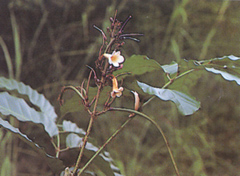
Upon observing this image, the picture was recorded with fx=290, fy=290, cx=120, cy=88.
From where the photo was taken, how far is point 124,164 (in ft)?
4.45

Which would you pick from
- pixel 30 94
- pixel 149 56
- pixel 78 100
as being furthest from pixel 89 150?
pixel 149 56

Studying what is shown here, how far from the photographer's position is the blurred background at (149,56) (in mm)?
1330

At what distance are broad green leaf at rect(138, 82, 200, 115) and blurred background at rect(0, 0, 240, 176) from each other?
877 millimetres

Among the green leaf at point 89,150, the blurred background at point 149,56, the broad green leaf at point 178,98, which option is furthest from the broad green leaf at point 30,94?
the blurred background at point 149,56

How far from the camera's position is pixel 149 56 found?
4.66 feet

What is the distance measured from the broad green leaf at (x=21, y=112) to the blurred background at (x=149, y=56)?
0.80 meters

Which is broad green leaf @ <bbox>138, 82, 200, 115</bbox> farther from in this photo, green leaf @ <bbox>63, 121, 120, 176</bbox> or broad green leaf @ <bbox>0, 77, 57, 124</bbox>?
broad green leaf @ <bbox>0, 77, 57, 124</bbox>

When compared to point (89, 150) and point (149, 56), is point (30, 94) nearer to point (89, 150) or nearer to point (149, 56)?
point (89, 150)

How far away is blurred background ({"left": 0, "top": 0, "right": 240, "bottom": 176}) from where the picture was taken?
133 cm

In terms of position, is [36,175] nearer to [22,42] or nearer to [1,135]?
[1,135]

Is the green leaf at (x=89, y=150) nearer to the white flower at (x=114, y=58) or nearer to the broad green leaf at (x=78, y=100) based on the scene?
the broad green leaf at (x=78, y=100)

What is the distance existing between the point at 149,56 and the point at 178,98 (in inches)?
38.9

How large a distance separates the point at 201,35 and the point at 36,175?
3.38ft

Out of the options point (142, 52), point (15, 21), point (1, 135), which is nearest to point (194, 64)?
point (1, 135)
